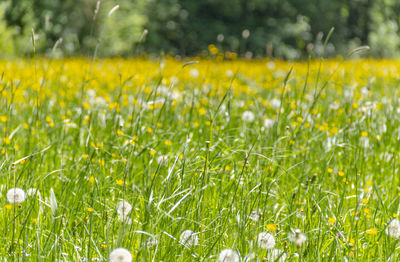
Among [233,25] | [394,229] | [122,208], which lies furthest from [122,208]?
[233,25]

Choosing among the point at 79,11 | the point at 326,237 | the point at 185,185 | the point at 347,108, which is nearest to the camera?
the point at 326,237

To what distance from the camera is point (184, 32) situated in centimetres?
1474

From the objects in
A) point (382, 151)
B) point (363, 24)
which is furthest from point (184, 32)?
point (382, 151)

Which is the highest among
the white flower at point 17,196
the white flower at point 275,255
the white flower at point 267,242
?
the white flower at point 17,196

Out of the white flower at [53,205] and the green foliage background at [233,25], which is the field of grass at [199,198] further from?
the green foliage background at [233,25]

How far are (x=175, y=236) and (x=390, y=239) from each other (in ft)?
2.48

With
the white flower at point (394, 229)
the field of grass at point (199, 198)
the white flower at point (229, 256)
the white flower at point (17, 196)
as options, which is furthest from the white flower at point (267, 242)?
the white flower at point (17, 196)

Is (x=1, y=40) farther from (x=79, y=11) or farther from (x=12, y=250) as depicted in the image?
(x=12, y=250)

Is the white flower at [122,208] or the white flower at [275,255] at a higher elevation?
the white flower at [122,208]

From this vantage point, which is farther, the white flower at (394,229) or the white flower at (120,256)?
the white flower at (394,229)

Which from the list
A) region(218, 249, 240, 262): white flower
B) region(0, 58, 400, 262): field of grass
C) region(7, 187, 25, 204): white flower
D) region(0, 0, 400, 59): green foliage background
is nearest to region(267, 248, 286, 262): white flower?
region(0, 58, 400, 262): field of grass

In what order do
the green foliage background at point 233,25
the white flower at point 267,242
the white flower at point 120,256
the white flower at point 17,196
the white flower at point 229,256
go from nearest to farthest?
1. the white flower at point 120,256
2. the white flower at point 229,256
3. the white flower at point 267,242
4. the white flower at point 17,196
5. the green foliage background at point 233,25

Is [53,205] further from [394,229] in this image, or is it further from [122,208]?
[394,229]

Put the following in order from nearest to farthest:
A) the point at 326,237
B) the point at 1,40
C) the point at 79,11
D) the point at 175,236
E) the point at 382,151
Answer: the point at 175,236 → the point at 326,237 → the point at 382,151 → the point at 1,40 → the point at 79,11
